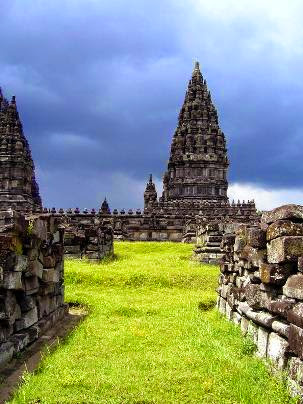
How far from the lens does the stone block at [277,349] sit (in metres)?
6.18

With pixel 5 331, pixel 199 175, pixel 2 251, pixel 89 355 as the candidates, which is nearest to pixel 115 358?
pixel 89 355

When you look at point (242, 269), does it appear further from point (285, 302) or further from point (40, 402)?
point (40, 402)

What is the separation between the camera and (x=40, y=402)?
561cm

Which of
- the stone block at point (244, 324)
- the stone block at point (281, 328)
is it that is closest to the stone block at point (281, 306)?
the stone block at point (281, 328)

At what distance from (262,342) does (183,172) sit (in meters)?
60.2

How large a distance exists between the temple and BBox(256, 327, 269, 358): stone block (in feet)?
141

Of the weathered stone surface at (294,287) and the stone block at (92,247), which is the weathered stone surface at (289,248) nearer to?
the weathered stone surface at (294,287)

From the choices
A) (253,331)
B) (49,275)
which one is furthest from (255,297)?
(49,275)

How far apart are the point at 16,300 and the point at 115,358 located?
185 cm

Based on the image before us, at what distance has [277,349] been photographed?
643cm

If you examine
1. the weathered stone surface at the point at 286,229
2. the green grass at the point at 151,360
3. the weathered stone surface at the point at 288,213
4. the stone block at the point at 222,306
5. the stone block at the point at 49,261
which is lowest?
the green grass at the point at 151,360

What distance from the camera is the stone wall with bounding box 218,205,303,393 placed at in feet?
19.7

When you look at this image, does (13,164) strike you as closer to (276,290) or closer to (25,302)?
(25,302)

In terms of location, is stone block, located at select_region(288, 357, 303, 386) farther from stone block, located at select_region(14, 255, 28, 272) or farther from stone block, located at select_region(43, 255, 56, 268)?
stone block, located at select_region(43, 255, 56, 268)
